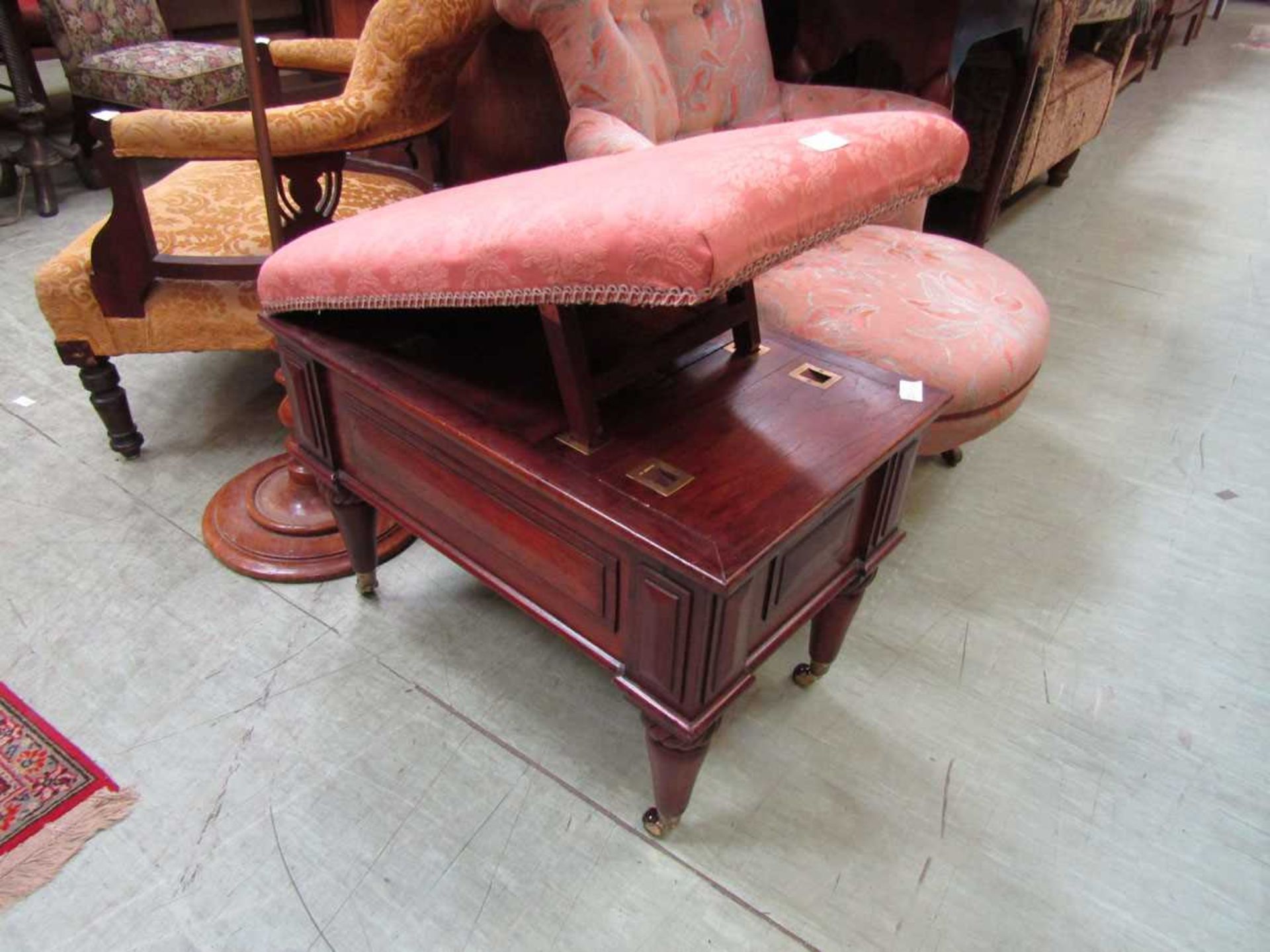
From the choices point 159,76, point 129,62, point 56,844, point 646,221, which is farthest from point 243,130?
point 129,62

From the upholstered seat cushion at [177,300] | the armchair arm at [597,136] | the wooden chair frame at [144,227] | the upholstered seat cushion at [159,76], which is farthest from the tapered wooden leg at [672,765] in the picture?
the upholstered seat cushion at [159,76]

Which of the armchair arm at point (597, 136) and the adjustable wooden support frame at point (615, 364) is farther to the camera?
the armchair arm at point (597, 136)

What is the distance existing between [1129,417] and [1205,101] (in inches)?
168

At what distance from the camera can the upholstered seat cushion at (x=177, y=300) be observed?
63.1 inches

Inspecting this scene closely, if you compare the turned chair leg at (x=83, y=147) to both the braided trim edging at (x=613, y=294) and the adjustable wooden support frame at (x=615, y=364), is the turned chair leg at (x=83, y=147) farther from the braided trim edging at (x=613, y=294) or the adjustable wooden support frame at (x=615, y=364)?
the adjustable wooden support frame at (x=615, y=364)

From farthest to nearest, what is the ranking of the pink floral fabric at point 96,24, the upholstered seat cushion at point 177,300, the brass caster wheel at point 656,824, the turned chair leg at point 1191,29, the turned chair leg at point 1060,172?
the turned chair leg at point 1191,29, the turned chair leg at point 1060,172, the pink floral fabric at point 96,24, the upholstered seat cushion at point 177,300, the brass caster wheel at point 656,824

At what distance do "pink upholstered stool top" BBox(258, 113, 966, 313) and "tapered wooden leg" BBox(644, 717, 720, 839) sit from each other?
0.53 meters

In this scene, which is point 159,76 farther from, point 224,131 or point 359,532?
point 359,532

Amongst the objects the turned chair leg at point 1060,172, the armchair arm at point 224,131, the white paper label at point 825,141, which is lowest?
the turned chair leg at point 1060,172

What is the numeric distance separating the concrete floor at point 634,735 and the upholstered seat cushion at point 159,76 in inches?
57.6

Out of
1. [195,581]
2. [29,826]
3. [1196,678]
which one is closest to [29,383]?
[195,581]

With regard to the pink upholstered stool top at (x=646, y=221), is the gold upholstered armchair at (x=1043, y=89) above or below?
below

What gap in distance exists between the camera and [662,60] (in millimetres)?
1710

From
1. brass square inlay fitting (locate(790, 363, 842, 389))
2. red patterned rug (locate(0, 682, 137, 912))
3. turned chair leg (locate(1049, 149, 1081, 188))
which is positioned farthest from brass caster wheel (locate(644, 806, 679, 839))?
turned chair leg (locate(1049, 149, 1081, 188))
